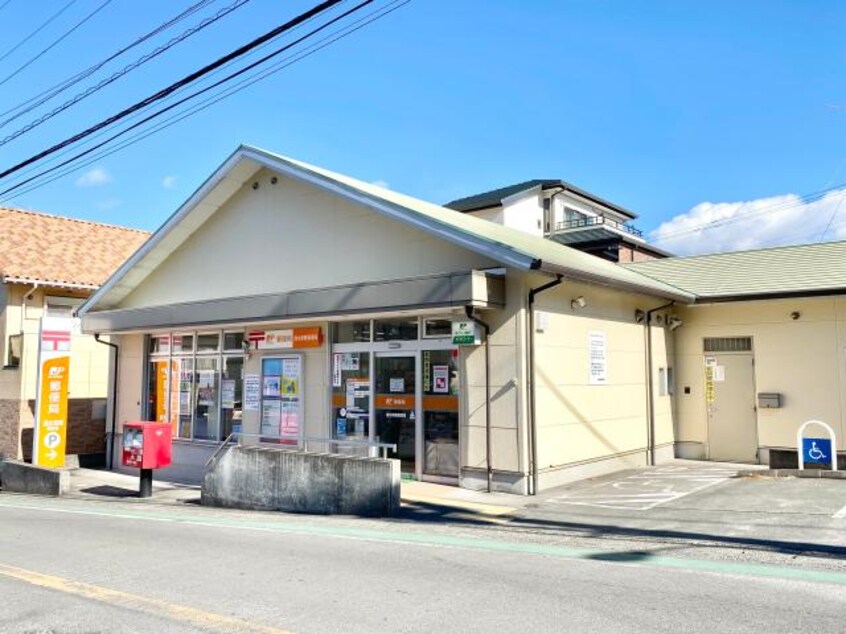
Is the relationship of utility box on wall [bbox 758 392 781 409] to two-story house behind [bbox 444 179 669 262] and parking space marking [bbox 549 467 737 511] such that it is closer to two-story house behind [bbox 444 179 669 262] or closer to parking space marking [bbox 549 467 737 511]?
parking space marking [bbox 549 467 737 511]

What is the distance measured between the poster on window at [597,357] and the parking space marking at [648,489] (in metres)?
1.94

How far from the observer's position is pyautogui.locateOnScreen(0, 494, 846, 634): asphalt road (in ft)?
17.2

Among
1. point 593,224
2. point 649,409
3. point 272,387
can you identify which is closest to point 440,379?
point 272,387

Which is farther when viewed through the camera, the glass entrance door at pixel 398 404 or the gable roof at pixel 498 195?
the gable roof at pixel 498 195

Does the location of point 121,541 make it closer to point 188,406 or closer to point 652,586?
point 652,586

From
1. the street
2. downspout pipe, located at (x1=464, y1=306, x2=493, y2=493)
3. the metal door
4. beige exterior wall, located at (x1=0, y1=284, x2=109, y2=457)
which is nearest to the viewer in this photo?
the street

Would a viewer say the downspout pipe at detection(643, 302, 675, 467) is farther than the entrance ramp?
Yes

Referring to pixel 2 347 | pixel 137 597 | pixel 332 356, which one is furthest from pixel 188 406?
pixel 137 597

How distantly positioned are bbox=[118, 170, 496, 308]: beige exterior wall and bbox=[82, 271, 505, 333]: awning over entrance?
2.62 ft

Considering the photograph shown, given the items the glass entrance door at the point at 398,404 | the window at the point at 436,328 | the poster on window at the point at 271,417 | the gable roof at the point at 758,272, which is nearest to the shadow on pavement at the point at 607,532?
the glass entrance door at the point at 398,404

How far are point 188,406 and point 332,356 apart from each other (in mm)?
5021

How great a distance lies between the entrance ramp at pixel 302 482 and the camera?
1073cm

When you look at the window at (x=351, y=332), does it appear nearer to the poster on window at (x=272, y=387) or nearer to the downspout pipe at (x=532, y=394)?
the poster on window at (x=272, y=387)

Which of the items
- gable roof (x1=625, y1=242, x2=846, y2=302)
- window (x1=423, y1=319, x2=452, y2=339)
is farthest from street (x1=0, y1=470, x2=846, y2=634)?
gable roof (x1=625, y1=242, x2=846, y2=302)
